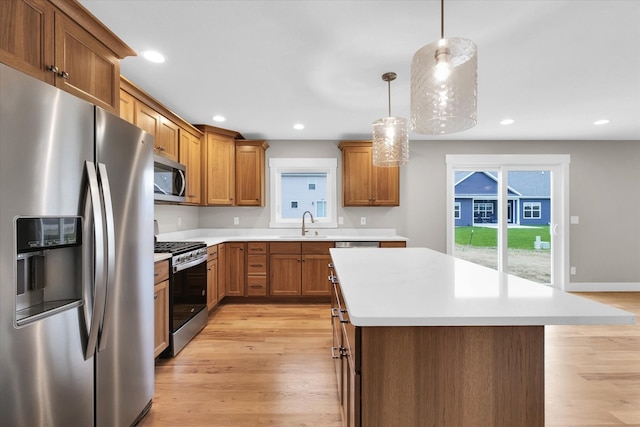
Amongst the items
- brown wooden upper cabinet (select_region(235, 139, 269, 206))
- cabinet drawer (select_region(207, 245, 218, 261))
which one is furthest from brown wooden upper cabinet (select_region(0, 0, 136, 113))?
brown wooden upper cabinet (select_region(235, 139, 269, 206))

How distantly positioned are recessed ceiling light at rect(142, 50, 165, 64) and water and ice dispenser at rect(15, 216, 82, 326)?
148cm

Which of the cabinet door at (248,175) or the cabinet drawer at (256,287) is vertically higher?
the cabinet door at (248,175)

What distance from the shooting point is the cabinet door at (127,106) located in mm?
2242

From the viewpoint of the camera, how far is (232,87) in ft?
8.64

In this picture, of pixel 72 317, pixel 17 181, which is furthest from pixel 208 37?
pixel 72 317

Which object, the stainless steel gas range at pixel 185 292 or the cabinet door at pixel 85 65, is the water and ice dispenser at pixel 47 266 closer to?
the cabinet door at pixel 85 65

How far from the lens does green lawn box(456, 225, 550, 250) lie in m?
4.55

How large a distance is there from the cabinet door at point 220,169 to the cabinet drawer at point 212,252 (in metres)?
0.71

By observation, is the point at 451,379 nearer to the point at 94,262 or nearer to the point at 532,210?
the point at 94,262

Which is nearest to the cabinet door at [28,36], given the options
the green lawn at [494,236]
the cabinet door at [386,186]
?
the cabinet door at [386,186]

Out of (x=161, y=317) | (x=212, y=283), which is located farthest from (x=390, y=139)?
(x=212, y=283)

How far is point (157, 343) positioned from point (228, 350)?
1.92 feet

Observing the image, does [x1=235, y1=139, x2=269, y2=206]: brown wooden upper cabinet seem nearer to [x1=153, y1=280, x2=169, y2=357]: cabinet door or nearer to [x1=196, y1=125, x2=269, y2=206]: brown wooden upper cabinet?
[x1=196, y1=125, x2=269, y2=206]: brown wooden upper cabinet

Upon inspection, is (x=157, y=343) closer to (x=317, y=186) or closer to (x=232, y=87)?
(x=232, y=87)
